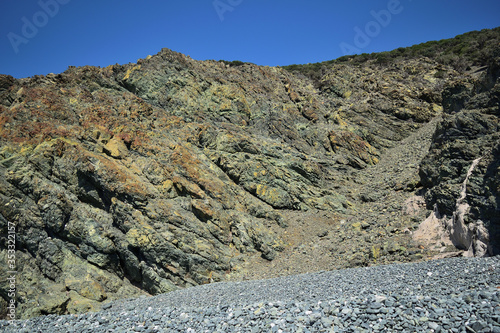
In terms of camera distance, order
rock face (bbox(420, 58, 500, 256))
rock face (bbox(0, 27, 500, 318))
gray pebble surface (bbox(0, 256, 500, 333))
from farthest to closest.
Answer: rock face (bbox(0, 27, 500, 318)), rock face (bbox(420, 58, 500, 256)), gray pebble surface (bbox(0, 256, 500, 333))

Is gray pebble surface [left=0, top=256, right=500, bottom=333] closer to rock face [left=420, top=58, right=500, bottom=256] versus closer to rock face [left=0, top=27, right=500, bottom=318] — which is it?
rock face [left=420, top=58, right=500, bottom=256]

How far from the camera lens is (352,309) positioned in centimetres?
766

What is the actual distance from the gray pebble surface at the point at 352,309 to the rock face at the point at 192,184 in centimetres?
426

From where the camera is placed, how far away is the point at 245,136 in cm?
3127

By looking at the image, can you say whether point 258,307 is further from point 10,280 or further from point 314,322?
point 10,280

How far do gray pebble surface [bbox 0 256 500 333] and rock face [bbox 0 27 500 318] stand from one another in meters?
4.26

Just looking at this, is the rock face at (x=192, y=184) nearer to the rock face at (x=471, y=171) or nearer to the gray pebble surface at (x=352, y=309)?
the rock face at (x=471, y=171)

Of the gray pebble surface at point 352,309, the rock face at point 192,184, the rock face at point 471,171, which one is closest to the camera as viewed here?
the gray pebble surface at point 352,309

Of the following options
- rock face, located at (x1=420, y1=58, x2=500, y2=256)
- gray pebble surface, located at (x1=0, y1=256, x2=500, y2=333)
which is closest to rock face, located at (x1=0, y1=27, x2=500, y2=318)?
rock face, located at (x1=420, y1=58, x2=500, y2=256)

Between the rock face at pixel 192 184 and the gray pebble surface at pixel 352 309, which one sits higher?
the rock face at pixel 192 184

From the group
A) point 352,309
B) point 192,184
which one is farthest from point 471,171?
point 192,184

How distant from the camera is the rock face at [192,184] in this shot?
54.7 feet

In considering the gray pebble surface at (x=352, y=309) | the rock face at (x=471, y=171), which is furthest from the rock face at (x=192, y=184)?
the gray pebble surface at (x=352, y=309)

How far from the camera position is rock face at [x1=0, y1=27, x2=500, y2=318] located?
54.7 feet
